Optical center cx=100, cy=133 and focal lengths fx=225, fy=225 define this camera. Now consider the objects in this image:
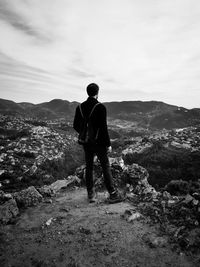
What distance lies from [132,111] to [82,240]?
82.8 m

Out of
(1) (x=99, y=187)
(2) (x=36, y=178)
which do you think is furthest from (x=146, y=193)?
(2) (x=36, y=178)

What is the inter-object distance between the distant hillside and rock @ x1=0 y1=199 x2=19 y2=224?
55.5 metres

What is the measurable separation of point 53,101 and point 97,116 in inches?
3772

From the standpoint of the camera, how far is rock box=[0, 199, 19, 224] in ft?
12.9

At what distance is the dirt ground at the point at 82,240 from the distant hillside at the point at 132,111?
181 ft

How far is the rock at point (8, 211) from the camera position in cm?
394

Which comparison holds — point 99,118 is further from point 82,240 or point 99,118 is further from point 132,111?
point 132,111

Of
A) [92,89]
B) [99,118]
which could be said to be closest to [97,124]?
[99,118]

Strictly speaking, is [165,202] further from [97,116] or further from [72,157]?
[72,157]

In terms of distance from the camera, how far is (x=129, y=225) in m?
3.76

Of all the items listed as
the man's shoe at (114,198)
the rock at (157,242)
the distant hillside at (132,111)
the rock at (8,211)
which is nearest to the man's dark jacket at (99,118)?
the man's shoe at (114,198)

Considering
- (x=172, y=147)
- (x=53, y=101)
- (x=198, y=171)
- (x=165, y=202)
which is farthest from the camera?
(x=53, y=101)

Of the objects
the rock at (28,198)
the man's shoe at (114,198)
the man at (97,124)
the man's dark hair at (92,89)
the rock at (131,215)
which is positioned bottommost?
the rock at (28,198)

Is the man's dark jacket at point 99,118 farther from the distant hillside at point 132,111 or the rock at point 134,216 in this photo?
the distant hillside at point 132,111
